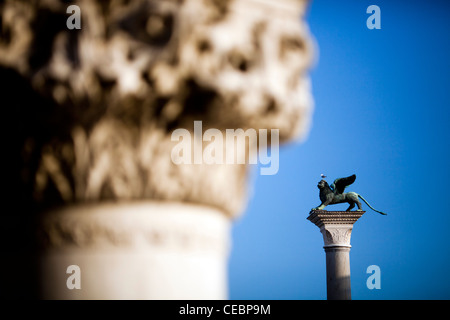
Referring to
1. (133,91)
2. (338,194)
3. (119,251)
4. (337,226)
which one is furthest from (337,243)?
(133,91)

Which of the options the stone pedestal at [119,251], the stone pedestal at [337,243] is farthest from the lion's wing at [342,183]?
the stone pedestal at [119,251]

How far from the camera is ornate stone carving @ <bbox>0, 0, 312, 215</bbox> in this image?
141cm

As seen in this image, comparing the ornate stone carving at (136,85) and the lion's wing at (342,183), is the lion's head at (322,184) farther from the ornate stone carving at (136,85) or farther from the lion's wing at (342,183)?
the ornate stone carving at (136,85)

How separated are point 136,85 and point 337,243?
1056 centimetres

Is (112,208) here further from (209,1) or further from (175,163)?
(209,1)

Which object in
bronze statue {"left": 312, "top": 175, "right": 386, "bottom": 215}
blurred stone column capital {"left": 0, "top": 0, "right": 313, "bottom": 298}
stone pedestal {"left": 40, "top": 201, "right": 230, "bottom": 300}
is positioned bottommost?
stone pedestal {"left": 40, "top": 201, "right": 230, "bottom": 300}

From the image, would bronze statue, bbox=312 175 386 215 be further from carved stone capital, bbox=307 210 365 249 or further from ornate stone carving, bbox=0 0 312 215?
ornate stone carving, bbox=0 0 312 215

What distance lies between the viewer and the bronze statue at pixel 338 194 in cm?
1226

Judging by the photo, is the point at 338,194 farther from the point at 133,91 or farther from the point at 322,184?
the point at 133,91

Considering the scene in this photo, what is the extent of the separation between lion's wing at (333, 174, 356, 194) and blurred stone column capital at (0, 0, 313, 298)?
11.2 m

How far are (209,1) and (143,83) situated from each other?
1.07ft

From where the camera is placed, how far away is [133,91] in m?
1.40

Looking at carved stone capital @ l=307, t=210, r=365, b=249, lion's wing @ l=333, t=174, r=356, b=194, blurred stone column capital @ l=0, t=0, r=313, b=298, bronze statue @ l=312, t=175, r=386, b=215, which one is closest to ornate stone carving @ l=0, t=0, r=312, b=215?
blurred stone column capital @ l=0, t=0, r=313, b=298
